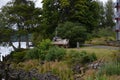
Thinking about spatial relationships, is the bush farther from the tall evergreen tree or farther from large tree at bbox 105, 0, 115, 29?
large tree at bbox 105, 0, 115, 29

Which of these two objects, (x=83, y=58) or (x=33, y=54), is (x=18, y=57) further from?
(x=83, y=58)

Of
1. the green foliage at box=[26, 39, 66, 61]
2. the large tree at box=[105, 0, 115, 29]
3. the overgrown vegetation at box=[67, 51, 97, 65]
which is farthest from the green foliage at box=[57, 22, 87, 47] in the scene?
the large tree at box=[105, 0, 115, 29]

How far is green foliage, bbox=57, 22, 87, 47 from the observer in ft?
166

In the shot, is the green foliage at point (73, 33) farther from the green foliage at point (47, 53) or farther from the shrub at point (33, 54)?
the shrub at point (33, 54)

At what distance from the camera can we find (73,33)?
50.6 meters

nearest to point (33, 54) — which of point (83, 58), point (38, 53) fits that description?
point (38, 53)

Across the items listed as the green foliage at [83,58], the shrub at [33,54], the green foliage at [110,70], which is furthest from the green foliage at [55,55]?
the green foliage at [110,70]

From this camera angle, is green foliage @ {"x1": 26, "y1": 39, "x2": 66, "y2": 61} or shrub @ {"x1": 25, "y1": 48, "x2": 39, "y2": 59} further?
shrub @ {"x1": 25, "y1": 48, "x2": 39, "y2": 59}

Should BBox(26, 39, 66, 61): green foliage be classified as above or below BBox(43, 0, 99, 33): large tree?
below

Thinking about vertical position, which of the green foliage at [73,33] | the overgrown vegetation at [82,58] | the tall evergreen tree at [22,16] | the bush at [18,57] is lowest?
the bush at [18,57]

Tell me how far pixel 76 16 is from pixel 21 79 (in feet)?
73.4

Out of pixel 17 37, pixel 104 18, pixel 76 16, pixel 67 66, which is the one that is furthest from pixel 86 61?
pixel 104 18

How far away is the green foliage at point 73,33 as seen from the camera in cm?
5059

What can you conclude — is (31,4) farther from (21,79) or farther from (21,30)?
(21,79)
